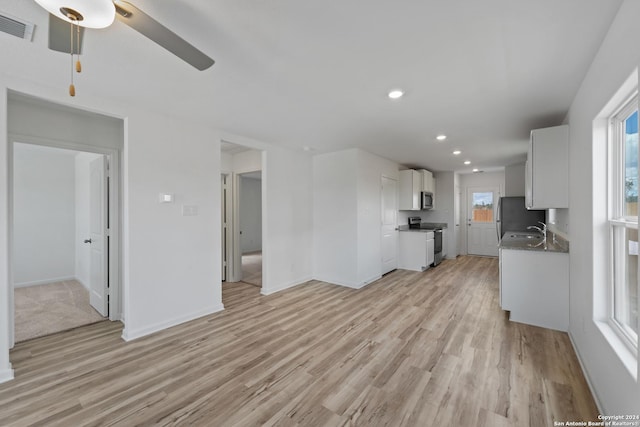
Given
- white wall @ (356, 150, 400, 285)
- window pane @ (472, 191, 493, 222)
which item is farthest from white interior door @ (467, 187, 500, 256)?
white wall @ (356, 150, 400, 285)

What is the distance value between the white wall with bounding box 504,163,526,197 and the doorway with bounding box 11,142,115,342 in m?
8.07

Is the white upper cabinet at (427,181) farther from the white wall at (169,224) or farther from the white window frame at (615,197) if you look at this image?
the white wall at (169,224)

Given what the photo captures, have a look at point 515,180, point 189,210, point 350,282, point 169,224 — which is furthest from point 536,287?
point 169,224

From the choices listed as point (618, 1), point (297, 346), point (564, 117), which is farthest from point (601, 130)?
point (297, 346)

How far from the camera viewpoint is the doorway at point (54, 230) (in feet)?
12.6

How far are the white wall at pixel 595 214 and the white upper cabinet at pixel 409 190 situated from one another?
3286 millimetres

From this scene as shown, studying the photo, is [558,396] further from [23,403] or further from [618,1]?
[23,403]

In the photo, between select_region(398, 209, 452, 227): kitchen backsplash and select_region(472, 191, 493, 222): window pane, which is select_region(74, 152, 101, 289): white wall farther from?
select_region(472, 191, 493, 222): window pane

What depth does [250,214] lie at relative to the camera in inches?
364

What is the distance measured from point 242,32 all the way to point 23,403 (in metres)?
3.02

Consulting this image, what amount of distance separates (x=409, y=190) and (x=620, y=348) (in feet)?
15.3

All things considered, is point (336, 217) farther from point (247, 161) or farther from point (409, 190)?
point (409, 190)

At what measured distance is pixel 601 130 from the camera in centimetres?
199

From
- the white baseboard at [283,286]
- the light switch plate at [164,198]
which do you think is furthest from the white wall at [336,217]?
the light switch plate at [164,198]
